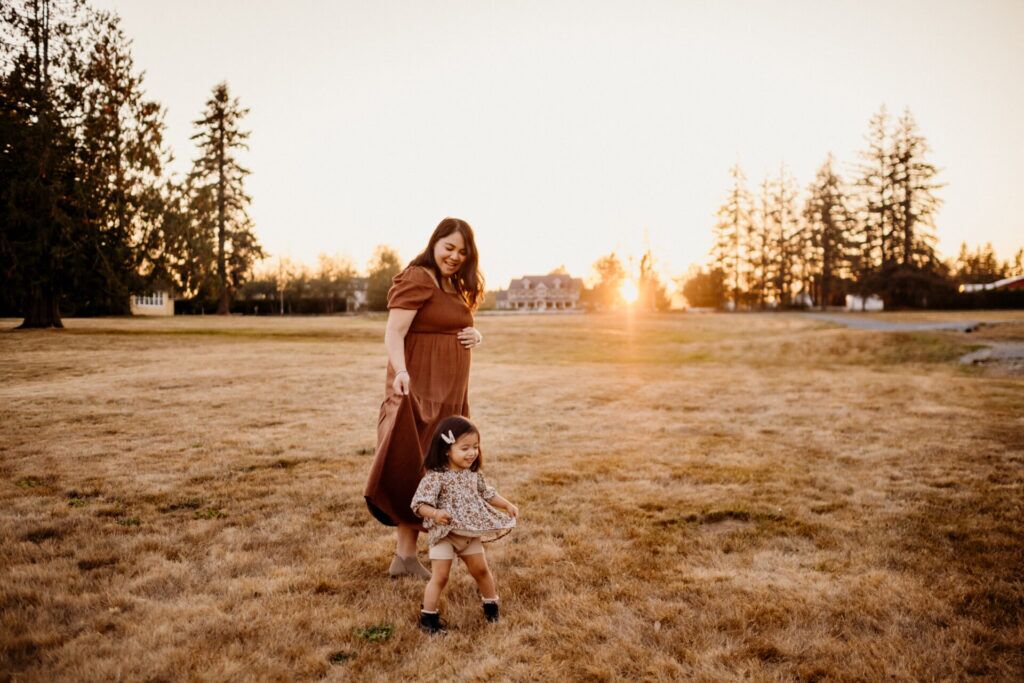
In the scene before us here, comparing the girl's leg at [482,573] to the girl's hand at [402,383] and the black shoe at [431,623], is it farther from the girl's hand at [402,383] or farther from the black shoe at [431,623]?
the girl's hand at [402,383]

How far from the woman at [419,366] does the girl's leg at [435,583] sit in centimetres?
63

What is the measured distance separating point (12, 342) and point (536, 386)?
15690 millimetres

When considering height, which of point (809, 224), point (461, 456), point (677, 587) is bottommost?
point (677, 587)

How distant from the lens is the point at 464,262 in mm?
3695

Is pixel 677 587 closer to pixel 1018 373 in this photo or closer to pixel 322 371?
pixel 322 371

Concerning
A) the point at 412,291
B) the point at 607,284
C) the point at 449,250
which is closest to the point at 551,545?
the point at 412,291

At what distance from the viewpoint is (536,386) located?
1237cm

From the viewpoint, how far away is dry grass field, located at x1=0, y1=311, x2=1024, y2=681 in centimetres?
276

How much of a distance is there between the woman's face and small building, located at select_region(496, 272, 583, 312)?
100828 mm

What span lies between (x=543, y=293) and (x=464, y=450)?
104 meters

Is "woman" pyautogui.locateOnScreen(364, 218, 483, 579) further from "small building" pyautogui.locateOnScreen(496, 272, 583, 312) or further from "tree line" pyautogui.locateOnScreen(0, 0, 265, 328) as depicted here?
"small building" pyautogui.locateOnScreen(496, 272, 583, 312)

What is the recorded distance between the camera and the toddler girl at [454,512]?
3047mm

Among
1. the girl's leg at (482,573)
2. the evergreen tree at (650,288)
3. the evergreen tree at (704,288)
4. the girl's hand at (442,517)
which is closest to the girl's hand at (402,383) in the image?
the girl's hand at (442,517)

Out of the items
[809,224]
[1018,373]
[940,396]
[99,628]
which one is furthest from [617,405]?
[809,224]
